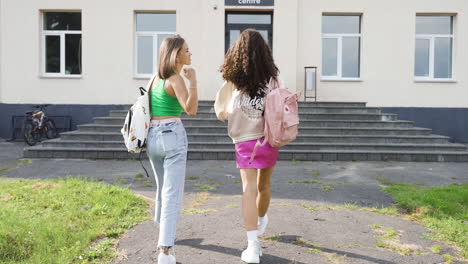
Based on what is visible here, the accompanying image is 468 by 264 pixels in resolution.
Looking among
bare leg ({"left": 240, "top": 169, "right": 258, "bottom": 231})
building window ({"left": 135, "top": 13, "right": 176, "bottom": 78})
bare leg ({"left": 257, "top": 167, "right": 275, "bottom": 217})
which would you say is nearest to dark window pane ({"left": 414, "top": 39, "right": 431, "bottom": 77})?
A: building window ({"left": 135, "top": 13, "right": 176, "bottom": 78})

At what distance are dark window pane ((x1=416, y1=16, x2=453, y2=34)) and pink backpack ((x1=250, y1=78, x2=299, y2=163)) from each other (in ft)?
42.5

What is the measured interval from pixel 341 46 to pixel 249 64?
11.9 metres

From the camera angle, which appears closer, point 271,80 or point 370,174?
point 271,80

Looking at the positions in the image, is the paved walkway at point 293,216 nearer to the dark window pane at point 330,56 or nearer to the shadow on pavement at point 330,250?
the shadow on pavement at point 330,250

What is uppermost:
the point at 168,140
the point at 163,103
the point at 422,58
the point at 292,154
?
the point at 422,58

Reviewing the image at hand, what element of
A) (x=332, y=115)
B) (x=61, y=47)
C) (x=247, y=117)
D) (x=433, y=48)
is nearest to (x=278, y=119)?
(x=247, y=117)

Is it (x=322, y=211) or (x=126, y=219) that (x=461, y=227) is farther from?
(x=126, y=219)

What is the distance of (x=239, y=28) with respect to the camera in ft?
46.2

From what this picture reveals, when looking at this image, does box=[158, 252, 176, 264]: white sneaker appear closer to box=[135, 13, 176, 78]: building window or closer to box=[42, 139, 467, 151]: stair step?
box=[42, 139, 467, 151]: stair step

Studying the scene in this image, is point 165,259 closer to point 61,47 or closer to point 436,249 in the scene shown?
point 436,249

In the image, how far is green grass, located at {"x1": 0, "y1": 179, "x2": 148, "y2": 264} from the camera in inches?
132

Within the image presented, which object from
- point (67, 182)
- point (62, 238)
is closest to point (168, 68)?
point (62, 238)

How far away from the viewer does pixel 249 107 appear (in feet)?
10.8

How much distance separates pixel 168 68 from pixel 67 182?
348 centimetres
